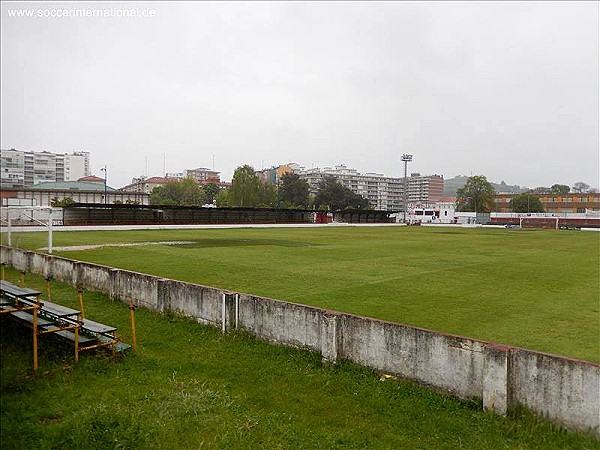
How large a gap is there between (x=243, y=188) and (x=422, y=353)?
86360 millimetres

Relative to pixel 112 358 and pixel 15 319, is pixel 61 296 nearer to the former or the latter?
pixel 15 319

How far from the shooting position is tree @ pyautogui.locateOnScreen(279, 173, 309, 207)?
346ft

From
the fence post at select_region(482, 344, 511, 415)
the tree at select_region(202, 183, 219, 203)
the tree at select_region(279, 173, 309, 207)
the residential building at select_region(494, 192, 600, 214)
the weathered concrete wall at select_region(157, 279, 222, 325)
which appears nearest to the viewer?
the fence post at select_region(482, 344, 511, 415)

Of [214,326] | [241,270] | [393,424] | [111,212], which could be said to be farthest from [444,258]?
[111,212]

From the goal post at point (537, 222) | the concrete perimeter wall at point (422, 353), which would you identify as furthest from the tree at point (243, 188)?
the concrete perimeter wall at point (422, 353)

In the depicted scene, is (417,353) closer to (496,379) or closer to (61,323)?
(496,379)

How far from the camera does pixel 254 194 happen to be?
9262 cm

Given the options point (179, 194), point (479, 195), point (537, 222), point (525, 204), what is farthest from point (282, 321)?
point (479, 195)

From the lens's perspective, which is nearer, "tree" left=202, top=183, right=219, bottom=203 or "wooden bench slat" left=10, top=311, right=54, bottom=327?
"wooden bench slat" left=10, top=311, right=54, bottom=327

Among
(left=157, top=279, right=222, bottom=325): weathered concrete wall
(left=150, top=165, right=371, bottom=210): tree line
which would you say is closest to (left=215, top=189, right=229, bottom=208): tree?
(left=150, top=165, right=371, bottom=210): tree line

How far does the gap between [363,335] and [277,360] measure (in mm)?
1357

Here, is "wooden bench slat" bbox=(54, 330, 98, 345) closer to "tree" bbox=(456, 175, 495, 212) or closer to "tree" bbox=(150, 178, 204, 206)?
"tree" bbox=(150, 178, 204, 206)

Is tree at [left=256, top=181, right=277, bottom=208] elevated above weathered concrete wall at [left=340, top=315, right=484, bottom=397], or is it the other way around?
tree at [left=256, top=181, right=277, bottom=208]

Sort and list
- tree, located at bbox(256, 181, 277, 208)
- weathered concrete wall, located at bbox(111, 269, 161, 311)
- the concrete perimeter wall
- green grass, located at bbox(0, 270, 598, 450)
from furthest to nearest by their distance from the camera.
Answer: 1. tree, located at bbox(256, 181, 277, 208)
2. weathered concrete wall, located at bbox(111, 269, 161, 311)
3. the concrete perimeter wall
4. green grass, located at bbox(0, 270, 598, 450)
